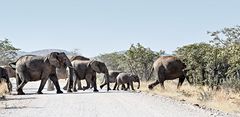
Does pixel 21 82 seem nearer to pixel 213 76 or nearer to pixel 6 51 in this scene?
pixel 213 76

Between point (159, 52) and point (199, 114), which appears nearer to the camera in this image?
point (199, 114)

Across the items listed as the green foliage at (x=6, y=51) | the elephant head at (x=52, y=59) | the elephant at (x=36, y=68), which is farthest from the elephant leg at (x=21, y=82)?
the green foliage at (x=6, y=51)

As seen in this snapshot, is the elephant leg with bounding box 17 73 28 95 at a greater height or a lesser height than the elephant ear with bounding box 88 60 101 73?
lesser

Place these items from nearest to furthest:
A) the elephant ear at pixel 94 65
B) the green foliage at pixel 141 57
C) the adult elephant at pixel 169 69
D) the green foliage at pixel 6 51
→ the adult elephant at pixel 169 69 → the elephant ear at pixel 94 65 → the green foliage at pixel 141 57 → the green foliage at pixel 6 51


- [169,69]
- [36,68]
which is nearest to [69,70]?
[36,68]

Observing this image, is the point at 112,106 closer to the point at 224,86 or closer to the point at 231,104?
the point at 231,104

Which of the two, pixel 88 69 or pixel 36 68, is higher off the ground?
pixel 36 68

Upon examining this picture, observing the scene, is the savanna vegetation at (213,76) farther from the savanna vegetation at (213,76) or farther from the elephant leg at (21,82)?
the elephant leg at (21,82)

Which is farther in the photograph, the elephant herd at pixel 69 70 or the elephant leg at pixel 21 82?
the elephant herd at pixel 69 70

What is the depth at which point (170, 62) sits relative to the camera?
1248 inches

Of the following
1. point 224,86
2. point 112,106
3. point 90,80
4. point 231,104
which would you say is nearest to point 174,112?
point 112,106

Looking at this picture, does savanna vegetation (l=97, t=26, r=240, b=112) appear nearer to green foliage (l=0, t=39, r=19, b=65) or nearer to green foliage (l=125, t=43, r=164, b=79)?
green foliage (l=125, t=43, r=164, b=79)

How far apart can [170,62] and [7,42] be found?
60413mm

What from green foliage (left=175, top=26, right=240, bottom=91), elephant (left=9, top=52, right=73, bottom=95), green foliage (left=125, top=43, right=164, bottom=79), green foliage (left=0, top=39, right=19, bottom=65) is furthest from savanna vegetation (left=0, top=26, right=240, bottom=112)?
green foliage (left=0, top=39, right=19, bottom=65)
